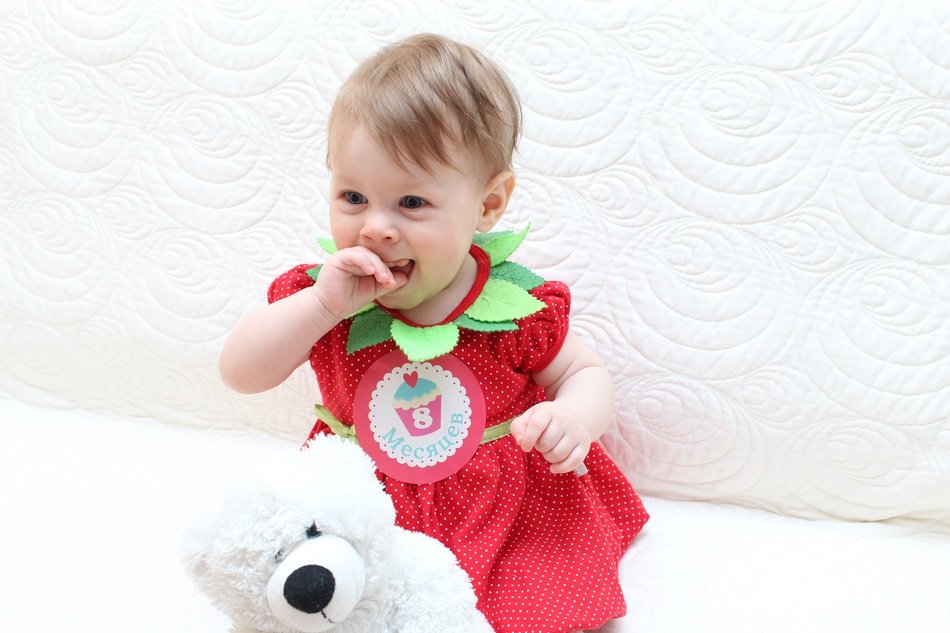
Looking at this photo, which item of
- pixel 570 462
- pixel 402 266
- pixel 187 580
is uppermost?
pixel 402 266

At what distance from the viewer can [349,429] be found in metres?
0.94

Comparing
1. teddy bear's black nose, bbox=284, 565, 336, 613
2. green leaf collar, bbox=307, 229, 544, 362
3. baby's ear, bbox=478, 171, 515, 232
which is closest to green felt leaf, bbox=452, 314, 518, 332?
green leaf collar, bbox=307, 229, 544, 362

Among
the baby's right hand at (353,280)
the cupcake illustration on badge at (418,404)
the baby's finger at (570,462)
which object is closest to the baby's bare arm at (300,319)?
the baby's right hand at (353,280)

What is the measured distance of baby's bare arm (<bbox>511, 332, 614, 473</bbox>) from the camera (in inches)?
32.4

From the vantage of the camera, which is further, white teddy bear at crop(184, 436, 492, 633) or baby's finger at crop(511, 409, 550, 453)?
baby's finger at crop(511, 409, 550, 453)

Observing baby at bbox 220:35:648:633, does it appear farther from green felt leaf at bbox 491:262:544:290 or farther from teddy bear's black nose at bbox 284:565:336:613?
teddy bear's black nose at bbox 284:565:336:613

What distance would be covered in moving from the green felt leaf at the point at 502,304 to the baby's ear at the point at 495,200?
0.07 metres

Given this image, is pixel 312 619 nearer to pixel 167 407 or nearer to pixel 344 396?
pixel 344 396

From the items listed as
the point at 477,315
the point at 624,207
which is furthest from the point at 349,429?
the point at 624,207

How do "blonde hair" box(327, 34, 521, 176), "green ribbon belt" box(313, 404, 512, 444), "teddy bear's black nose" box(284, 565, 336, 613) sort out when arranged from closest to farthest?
"teddy bear's black nose" box(284, 565, 336, 613), "blonde hair" box(327, 34, 521, 176), "green ribbon belt" box(313, 404, 512, 444)

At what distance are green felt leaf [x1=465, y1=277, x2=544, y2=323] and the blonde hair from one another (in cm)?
13

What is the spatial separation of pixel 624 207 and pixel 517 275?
170 mm

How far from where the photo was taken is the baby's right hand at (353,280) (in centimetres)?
83

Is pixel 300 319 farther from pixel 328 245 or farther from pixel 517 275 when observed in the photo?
pixel 517 275
